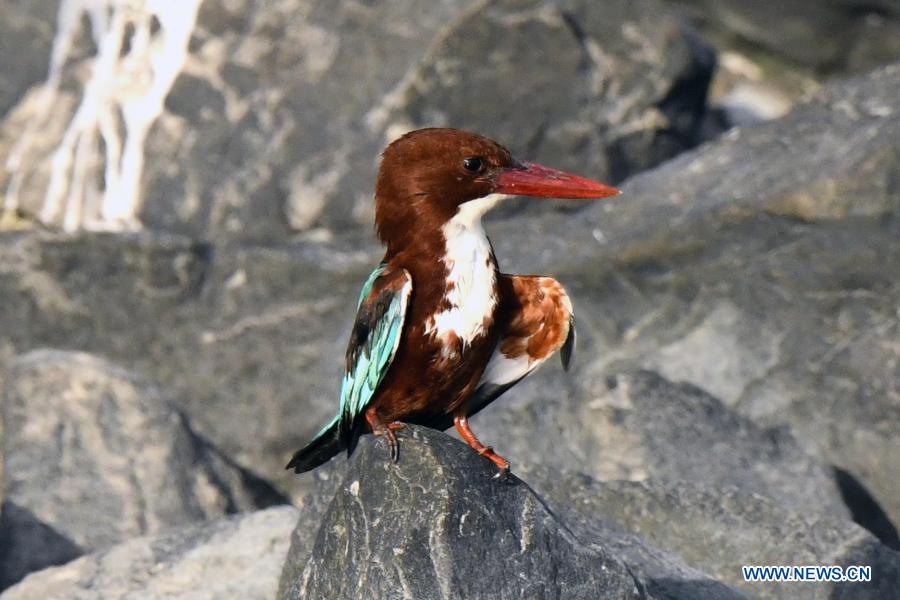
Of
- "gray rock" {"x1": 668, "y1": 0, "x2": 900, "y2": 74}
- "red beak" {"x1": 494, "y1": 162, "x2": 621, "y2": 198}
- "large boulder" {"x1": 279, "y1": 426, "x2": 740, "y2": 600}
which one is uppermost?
"red beak" {"x1": 494, "y1": 162, "x2": 621, "y2": 198}

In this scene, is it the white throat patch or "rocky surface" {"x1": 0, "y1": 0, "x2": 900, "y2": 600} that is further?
"rocky surface" {"x1": 0, "y1": 0, "x2": 900, "y2": 600}

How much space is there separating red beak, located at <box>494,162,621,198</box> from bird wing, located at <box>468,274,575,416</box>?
23 centimetres

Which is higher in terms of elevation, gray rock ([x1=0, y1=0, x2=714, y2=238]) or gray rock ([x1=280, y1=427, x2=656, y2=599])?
gray rock ([x1=280, y1=427, x2=656, y2=599])

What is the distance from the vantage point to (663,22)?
815 cm

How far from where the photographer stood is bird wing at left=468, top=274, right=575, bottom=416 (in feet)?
12.8

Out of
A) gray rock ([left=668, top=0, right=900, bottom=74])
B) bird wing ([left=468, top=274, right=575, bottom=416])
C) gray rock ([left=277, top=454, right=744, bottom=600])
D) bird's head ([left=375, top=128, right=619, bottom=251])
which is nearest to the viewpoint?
bird's head ([left=375, top=128, right=619, bottom=251])

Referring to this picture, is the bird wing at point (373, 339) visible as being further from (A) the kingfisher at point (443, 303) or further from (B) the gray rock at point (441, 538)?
(B) the gray rock at point (441, 538)

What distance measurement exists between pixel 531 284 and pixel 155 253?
12.5 ft

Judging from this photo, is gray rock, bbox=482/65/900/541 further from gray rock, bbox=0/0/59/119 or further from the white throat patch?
gray rock, bbox=0/0/59/119

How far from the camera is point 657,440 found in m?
5.57

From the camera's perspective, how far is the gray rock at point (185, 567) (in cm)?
476

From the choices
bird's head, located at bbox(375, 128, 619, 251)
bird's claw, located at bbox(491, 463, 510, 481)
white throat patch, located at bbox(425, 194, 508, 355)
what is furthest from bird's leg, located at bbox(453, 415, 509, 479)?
bird's head, located at bbox(375, 128, 619, 251)

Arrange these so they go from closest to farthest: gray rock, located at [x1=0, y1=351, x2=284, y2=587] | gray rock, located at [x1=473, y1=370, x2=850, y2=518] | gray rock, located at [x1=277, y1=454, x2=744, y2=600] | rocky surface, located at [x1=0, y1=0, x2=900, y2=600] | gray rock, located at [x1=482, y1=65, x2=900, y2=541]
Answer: gray rock, located at [x1=277, y1=454, x2=744, y2=600] < rocky surface, located at [x1=0, y1=0, x2=900, y2=600] < gray rock, located at [x1=473, y1=370, x2=850, y2=518] < gray rock, located at [x1=0, y1=351, x2=284, y2=587] < gray rock, located at [x1=482, y1=65, x2=900, y2=541]

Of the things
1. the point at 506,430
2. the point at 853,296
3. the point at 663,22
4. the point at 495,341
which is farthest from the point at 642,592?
the point at 663,22
